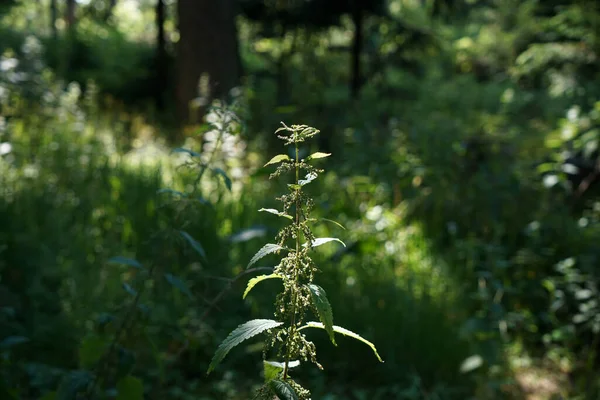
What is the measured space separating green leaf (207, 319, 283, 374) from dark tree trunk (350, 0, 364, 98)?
7395 millimetres

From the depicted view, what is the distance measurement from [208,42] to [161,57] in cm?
306

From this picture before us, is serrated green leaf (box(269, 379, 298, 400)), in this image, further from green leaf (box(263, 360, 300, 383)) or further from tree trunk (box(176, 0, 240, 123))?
tree trunk (box(176, 0, 240, 123))

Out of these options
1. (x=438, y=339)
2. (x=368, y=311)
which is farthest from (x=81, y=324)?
(x=438, y=339)

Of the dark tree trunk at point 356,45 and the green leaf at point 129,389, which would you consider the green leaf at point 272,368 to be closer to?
the green leaf at point 129,389

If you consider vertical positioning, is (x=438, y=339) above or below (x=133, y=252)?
below

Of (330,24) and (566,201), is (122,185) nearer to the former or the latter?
(566,201)

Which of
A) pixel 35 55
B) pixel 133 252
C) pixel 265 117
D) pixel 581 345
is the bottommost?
pixel 581 345

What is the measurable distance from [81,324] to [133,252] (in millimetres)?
794

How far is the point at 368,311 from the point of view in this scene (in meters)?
3.22

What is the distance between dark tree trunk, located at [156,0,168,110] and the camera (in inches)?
392

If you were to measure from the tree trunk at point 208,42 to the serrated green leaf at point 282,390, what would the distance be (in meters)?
6.09

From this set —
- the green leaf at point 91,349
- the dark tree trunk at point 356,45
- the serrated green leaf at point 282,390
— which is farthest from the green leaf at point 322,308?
the dark tree trunk at point 356,45

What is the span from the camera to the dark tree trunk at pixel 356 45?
816 cm

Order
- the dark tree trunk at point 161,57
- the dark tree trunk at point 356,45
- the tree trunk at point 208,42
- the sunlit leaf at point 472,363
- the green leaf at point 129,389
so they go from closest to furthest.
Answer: the green leaf at point 129,389
the sunlit leaf at point 472,363
the tree trunk at point 208,42
the dark tree trunk at point 356,45
the dark tree trunk at point 161,57
